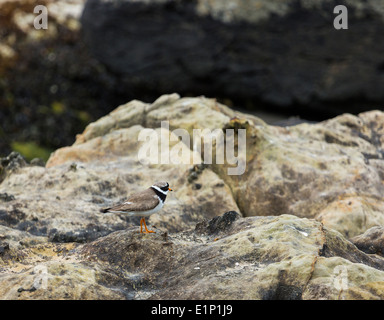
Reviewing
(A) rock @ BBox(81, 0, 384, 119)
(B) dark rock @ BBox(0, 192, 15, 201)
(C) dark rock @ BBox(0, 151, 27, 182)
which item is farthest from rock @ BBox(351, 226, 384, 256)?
(A) rock @ BBox(81, 0, 384, 119)

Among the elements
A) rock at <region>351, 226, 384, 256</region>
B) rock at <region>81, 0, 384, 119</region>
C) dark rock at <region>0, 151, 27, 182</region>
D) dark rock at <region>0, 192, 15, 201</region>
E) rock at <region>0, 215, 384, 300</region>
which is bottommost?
rock at <region>351, 226, 384, 256</region>

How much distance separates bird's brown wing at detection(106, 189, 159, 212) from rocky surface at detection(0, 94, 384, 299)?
0.38 metres

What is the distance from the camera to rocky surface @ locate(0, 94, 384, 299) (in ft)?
21.0

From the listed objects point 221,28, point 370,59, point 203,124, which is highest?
point 221,28

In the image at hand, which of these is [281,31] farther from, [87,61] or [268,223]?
[268,223]

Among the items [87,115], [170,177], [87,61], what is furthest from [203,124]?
[87,61]

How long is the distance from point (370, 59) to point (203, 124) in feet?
41.7

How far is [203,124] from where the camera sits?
1308 cm

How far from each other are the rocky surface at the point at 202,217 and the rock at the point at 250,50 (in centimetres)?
801

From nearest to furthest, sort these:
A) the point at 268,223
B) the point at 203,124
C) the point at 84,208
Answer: the point at 268,223
the point at 84,208
the point at 203,124

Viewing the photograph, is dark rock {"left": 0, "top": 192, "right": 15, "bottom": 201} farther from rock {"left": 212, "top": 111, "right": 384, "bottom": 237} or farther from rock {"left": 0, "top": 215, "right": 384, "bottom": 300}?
rock {"left": 212, "top": 111, "right": 384, "bottom": 237}

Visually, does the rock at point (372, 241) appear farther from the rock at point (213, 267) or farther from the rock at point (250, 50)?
the rock at point (250, 50)

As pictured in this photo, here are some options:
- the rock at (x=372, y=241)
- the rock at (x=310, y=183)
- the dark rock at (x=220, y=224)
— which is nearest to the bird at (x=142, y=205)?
the dark rock at (x=220, y=224)

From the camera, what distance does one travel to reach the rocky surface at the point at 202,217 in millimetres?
6395
